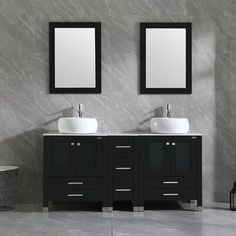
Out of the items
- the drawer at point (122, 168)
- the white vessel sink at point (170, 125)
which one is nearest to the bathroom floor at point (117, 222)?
the drawer at point (122, 168)

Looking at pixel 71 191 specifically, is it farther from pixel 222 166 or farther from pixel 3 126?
pixel 222 166

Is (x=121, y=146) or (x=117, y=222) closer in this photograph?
(x=117, y=222)

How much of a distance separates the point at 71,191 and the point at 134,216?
2.32 ft

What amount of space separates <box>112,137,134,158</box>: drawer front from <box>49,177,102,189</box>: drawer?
1.07 ft

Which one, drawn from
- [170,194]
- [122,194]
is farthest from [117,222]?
[170,194]

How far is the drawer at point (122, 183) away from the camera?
577 cm

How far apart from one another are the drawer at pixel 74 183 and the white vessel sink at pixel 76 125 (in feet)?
1.59

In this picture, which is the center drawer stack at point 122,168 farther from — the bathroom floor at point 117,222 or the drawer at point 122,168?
the bathroom floor at point 117,222

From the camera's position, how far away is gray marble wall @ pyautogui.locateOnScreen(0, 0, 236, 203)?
244 inches

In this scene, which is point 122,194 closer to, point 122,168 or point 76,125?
point 122,168

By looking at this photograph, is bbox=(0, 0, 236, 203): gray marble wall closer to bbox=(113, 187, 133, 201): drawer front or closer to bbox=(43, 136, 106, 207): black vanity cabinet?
bbox=(43, 136, 106, 207): black vanity cabinet

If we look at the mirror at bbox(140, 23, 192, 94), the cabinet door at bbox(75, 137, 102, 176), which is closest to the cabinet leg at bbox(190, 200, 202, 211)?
the cabinet door at bbox(75, 137, 102, 176)

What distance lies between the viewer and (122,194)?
5.77 m

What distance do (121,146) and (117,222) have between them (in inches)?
34.2
